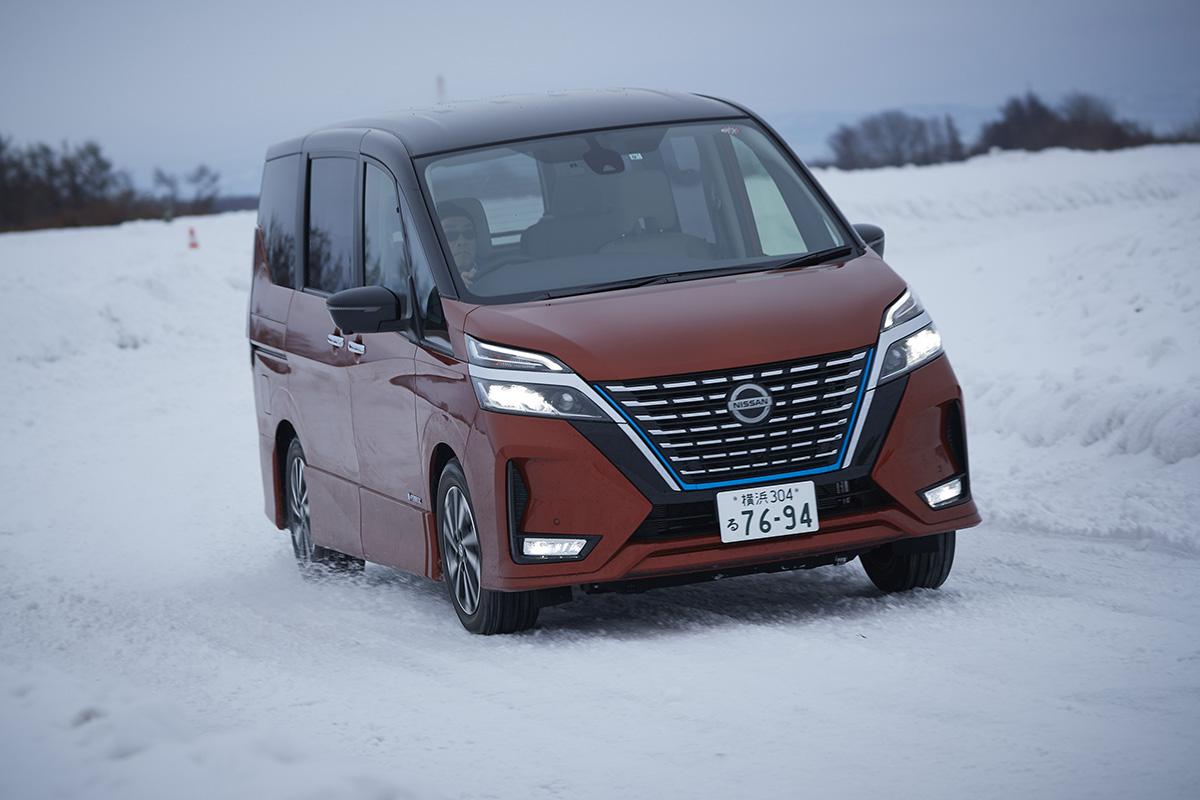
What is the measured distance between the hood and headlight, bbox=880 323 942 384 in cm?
12

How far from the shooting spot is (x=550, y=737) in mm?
5391

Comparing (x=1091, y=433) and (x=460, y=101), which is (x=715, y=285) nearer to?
(x=460, y=101)

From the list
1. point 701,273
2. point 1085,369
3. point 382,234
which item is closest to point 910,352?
point 701,273

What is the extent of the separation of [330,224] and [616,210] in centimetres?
194

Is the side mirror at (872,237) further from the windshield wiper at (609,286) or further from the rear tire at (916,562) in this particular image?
the rear tire at (916,562)

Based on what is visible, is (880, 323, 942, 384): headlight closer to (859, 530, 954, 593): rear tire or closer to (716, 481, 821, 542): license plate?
(716, 481, 821, 542): license plate

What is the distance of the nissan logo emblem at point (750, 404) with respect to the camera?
6621mm

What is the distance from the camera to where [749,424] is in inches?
262

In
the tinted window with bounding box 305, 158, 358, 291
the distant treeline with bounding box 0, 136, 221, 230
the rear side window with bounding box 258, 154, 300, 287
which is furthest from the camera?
the distant treeline with bounding box 0, 136, 221, 230

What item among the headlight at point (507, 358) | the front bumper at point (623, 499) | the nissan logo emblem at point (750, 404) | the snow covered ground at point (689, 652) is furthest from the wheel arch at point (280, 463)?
the nissan logo emblem at point (750, 404)

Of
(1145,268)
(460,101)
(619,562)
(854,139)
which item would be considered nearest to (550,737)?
(619,562)

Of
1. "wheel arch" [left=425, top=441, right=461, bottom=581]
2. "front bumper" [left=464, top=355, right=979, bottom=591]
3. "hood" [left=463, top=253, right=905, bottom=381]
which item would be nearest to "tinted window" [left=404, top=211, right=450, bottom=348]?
"hood" [left=463, top=253, right=905, bottom=381]

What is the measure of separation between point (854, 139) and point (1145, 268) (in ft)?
232

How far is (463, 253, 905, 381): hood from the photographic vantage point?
6.62m
